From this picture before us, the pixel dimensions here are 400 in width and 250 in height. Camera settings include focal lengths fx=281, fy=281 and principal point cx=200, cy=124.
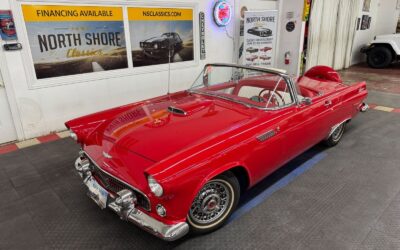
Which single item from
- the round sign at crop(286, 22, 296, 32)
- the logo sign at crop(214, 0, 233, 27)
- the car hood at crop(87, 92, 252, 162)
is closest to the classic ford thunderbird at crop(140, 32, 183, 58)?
the logo sign at crop(214, 0, 233, 27)

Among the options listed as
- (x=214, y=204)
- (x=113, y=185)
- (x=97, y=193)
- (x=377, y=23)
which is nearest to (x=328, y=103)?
(x=214, y=204)

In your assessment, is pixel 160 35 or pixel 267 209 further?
pixel 160 35

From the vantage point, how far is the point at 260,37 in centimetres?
617

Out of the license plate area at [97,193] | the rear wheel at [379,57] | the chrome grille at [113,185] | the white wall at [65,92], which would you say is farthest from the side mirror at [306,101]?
the rear wheel at [379,57]

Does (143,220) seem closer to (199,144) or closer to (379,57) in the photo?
(199,144)

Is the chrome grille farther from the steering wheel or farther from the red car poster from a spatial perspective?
the red car poster

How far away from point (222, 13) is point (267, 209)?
15.9ft

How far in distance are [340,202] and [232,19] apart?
5067 mm

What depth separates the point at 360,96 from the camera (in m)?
3.85

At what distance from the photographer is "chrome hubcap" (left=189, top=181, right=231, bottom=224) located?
6.99ft

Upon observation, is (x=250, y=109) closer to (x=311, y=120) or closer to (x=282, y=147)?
(x=282, y=147)

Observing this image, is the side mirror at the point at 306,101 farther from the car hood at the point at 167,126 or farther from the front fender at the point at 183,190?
the front fender at the point at 183,190

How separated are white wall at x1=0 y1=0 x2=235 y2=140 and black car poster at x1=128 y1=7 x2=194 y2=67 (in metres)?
0.22

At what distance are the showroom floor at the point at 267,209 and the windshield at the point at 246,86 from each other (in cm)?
89
